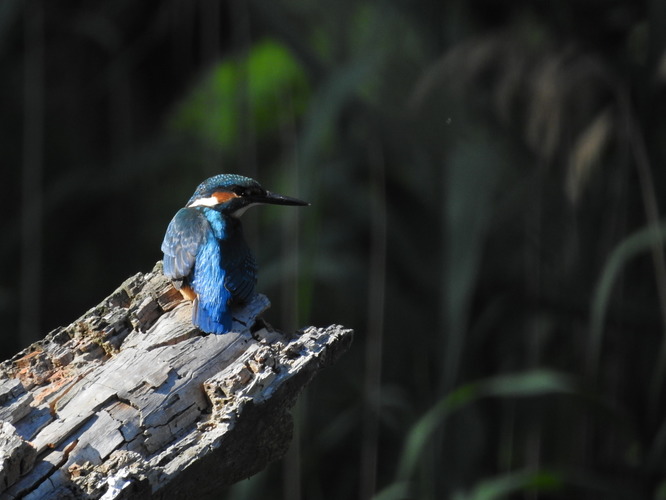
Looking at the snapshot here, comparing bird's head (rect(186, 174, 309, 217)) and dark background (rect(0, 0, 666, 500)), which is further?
dark background (rect(0, 0, 666, 500))

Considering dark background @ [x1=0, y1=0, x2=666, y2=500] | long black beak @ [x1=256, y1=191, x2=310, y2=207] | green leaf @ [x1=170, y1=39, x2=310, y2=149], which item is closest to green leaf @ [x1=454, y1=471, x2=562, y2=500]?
dark background @ [x1=0, y1=0, x2=666, y2=500]

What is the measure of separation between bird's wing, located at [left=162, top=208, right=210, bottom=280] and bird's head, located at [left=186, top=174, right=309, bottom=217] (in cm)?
5

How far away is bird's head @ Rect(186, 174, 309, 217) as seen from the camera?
1.98 meters

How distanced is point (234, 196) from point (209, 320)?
464mm

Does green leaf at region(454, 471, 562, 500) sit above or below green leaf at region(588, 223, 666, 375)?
below

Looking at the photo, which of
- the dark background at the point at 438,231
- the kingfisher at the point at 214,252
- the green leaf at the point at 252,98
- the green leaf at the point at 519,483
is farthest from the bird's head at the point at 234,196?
the green leaf at the point at 252,98

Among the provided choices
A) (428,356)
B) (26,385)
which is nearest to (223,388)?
(26,385)

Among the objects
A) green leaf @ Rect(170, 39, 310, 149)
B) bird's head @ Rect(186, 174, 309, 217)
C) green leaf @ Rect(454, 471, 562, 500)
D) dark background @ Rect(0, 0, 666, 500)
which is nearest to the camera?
bird's head @ Rect(186, 174, 309, 217)

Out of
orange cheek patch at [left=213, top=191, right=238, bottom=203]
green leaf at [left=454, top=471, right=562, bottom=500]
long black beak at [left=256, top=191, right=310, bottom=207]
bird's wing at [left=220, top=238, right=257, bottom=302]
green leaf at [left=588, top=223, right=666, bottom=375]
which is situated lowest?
green leaf at [left=454, top=471, right=562, bottom=500]

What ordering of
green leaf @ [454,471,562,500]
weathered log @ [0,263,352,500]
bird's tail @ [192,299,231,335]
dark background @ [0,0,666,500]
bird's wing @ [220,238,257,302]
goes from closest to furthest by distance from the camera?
weathered log @ [0,263,352,500]
bird's tail @ [192,299,231,335]
bird's wing @ [220,238,257,302]
green leaf @ [454,471,562,500]
dark background @ [0,0,666,500]

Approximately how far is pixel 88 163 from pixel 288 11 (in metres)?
1.04

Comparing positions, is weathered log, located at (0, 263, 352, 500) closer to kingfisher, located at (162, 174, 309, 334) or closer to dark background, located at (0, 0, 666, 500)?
kingfisher, located at (162, 174, 309, 334)

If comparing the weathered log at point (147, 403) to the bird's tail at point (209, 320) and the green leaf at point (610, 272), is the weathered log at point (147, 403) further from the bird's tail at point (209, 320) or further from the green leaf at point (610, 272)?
the green leaf at point (610, 272)

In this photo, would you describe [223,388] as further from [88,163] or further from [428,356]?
[88,163]
